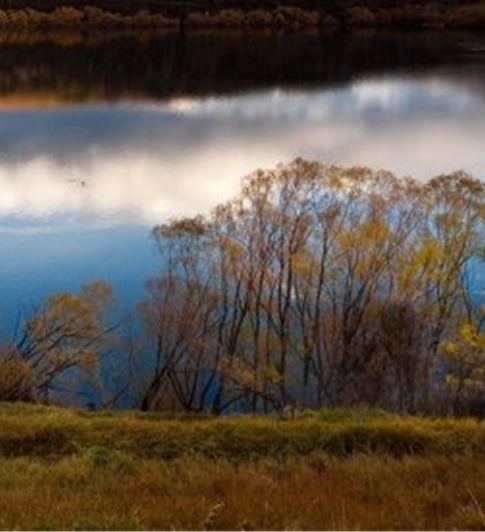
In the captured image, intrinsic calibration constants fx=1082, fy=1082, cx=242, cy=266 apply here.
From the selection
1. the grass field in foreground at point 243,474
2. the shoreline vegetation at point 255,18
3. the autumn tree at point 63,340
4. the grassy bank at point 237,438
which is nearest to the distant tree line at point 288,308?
the autumn tree at point 63,340

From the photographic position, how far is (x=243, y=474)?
7598mm

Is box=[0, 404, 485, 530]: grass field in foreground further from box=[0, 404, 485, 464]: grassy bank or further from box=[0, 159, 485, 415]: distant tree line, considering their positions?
box=[0, 159, 485, 415]: distant tree line

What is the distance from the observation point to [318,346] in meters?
28.4

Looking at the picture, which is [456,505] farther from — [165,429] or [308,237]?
[308,237]

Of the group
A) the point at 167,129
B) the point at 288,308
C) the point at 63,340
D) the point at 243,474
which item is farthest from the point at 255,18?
the point at 243,474

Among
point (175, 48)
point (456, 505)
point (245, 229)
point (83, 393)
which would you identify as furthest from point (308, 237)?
point (175, 48)

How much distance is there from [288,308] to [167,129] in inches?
783

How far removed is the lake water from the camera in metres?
33.0

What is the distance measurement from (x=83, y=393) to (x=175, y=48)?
5401cm

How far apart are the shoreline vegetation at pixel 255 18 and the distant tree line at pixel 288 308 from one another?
6049 cm

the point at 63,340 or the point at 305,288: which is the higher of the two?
the point at 305,288

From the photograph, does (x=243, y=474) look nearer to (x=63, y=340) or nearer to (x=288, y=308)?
(x=63, y=340)

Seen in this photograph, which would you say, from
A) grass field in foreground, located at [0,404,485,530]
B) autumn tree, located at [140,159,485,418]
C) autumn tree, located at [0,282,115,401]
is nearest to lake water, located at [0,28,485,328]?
autumn tree, located at [0,282,115,401]

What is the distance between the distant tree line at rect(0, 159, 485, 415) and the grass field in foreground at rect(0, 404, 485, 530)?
12.1m
